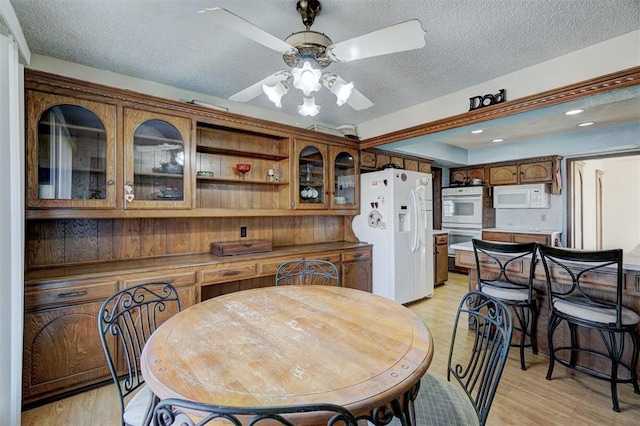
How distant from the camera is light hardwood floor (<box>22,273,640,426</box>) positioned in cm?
183

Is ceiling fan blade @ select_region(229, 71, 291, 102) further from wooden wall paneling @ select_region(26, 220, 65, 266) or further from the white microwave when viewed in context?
the white microwave

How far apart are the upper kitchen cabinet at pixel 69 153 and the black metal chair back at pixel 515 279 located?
3.19 meters

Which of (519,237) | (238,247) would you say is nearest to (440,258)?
(519,237)

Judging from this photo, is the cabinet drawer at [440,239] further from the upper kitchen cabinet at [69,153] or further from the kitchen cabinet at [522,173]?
the upper kitchen cabinet at [69,153]

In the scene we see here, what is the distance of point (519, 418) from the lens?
1.85 meters

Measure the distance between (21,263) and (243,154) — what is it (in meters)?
2.00

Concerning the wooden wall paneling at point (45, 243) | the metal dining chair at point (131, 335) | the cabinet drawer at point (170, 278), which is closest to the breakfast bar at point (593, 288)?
the cabinet drawer at point (170, 278)

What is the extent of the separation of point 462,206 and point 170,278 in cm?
522

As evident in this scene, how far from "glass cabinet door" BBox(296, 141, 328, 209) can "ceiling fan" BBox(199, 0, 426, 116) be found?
1.61 metres

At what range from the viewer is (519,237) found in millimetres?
4812

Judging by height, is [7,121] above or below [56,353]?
above

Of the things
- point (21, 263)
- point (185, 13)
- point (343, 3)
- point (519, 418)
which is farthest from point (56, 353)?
point (519, 418)

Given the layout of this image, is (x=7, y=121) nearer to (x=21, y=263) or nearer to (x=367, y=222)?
(x=21, y=263)

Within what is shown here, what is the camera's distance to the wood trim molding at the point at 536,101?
73.5 inches
